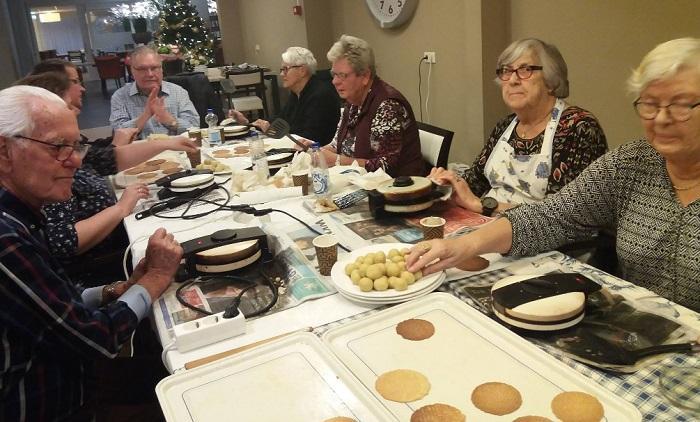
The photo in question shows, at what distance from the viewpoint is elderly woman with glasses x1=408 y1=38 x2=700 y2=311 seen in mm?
1231

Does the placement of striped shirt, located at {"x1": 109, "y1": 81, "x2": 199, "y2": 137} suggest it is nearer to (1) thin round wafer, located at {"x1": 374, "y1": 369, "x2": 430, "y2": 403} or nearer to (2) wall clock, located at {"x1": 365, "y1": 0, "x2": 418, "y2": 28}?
(2) wall clock, located at {"x1": 365, "y1": 0, "x2": 418, "y2": 28}

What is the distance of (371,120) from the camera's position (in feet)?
8.98

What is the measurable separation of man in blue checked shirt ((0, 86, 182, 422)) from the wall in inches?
99.8

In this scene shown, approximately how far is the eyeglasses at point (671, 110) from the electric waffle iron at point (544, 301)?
46 cm

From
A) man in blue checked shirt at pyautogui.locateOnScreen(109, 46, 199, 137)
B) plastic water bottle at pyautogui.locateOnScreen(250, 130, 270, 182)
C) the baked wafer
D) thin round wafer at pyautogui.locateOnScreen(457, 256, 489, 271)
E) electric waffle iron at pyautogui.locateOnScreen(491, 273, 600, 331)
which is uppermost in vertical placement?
man in blue checked shirt at pyautogui.locateOnScreen(109, 46, 199, 137)

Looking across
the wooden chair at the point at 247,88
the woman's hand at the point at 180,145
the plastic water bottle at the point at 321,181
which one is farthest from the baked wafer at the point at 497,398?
the wooden chair at the point at 247,88

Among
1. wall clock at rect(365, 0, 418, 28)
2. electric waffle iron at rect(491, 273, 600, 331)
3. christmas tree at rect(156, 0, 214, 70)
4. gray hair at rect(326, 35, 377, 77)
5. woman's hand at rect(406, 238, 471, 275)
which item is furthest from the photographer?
christmas tree at rect(156, 0, 214, 70)

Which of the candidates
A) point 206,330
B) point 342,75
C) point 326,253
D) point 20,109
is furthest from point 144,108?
point 206,330

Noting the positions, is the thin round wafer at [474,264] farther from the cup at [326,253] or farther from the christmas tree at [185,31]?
the christmas tree at [185,31]

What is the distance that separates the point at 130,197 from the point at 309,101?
175cm

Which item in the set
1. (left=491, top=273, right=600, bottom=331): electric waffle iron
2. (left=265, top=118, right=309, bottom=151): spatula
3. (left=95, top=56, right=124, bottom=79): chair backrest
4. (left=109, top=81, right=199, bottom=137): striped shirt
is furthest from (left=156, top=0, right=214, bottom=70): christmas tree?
(left=491, top=273, right=600, bottom=331): electric waffle iron

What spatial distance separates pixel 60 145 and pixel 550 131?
162cm

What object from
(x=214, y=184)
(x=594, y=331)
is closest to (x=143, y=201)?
(x=214, y=184)

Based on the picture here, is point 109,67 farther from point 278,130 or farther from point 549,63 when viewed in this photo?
point 549,63
